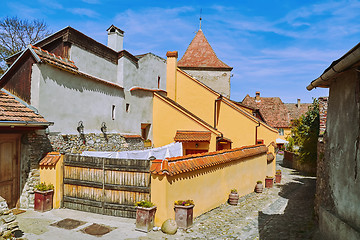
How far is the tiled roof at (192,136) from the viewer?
15.6 m

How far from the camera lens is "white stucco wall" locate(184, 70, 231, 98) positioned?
2702 cm

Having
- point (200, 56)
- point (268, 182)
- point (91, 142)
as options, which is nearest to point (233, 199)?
point (268, 182)

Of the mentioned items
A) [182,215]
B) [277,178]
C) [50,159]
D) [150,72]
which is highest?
[150,72]

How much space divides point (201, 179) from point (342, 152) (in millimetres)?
4899

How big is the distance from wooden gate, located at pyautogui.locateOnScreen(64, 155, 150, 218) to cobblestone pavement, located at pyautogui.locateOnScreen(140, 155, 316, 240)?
1475 mm

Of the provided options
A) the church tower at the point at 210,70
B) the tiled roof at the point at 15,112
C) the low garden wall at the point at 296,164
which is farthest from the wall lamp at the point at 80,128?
the low garden wall at the point at 296,164

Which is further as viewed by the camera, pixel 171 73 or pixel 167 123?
pixel 171 73

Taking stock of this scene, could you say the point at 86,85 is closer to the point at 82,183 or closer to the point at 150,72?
the point at 82,183

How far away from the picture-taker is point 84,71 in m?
11.6

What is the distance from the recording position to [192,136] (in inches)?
624

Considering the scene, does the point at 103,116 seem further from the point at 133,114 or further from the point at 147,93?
the point at 147,93

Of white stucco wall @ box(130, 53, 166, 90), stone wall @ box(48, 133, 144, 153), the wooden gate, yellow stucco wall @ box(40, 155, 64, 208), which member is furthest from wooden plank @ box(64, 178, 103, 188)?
white stucco wall @ box(130, 53, 166, 90)

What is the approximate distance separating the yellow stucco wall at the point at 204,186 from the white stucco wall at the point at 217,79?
12614 mm

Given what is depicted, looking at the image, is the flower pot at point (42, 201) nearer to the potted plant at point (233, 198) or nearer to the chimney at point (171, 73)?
the potted plant at point (233, 198)
